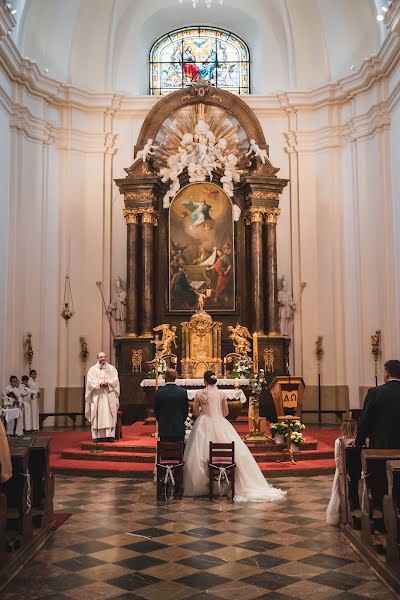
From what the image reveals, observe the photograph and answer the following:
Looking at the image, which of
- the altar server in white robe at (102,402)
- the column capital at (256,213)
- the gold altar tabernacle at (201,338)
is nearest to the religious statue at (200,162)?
the column capital at (256,213)

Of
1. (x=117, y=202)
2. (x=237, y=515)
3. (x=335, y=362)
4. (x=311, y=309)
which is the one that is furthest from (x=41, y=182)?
(x=237, y=515)

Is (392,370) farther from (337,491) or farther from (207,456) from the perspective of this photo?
(207,456)

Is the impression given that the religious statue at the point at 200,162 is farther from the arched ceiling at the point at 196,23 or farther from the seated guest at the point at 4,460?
Result: the seated guest at the point at 4,460

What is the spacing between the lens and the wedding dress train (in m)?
8.30

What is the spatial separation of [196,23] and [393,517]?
58.9 ft

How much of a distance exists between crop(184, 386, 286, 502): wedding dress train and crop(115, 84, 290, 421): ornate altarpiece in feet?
25.2

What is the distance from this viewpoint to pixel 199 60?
1994 centimetres

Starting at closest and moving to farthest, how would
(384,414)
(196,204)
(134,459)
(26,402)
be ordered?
(384,414) → (134,459) → (26,402) → (196,204)

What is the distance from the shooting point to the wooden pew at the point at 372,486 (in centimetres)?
562

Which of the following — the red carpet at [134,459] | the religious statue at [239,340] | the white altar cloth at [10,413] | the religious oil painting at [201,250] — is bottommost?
the red carpet at [134,459]

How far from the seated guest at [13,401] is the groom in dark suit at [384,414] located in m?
8.91

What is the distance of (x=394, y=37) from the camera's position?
47.1 ft

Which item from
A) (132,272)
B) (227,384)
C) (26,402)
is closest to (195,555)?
(227,384)

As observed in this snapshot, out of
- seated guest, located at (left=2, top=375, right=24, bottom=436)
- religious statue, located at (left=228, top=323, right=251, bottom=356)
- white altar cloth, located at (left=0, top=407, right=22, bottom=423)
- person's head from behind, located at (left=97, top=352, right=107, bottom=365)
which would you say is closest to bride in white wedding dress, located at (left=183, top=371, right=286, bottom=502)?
person's head from behind, located at (left=97, top=352, right=107, bottom=365)
